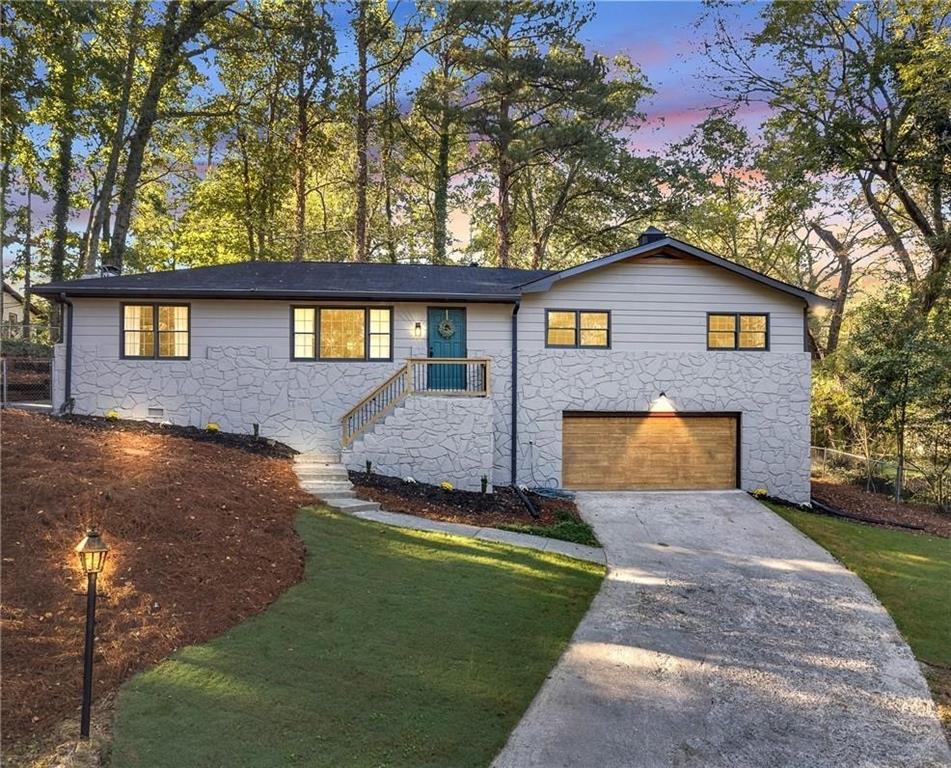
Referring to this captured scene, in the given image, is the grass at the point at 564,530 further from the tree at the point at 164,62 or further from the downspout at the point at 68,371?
the tree at the point at 164,62

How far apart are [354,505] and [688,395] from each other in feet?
26.6

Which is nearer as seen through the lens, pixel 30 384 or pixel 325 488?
pixel 325 488

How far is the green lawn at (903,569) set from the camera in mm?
6243

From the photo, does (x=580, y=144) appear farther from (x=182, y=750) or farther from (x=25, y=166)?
(x=182, y=750)

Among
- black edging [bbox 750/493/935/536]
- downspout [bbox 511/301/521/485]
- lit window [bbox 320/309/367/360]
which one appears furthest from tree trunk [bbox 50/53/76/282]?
black edging [bbox 750/493/935/536]

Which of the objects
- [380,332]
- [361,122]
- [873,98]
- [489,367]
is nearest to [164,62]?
[361,122]

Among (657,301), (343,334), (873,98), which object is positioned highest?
(873,98)

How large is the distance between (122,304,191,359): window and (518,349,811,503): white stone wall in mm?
7580

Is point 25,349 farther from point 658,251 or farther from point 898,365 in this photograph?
point 898,365

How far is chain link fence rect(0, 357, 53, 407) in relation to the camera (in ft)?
43.1

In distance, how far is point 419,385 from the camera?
481 inches

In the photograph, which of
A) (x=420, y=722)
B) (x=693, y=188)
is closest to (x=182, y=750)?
(x=420, y=722)

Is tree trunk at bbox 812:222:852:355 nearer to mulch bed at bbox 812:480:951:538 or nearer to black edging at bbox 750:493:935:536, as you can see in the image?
mulch bed at bbox 812:480:951:538

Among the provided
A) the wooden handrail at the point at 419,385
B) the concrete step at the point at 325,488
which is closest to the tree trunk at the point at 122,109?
the wooden handrail at the point at 419,385
